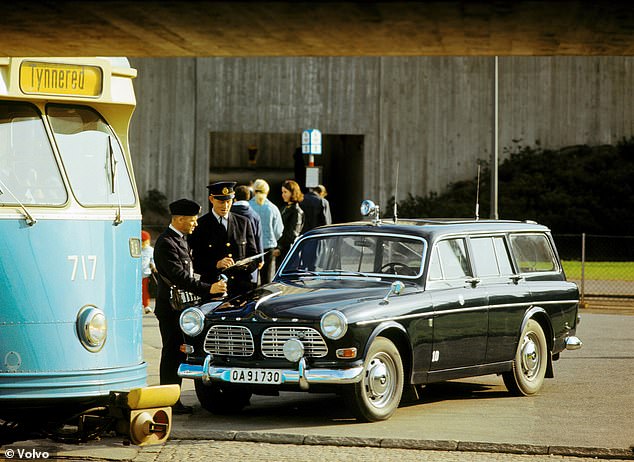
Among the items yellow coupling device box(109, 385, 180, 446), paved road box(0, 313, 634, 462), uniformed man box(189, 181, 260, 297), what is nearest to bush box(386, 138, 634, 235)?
paved road box(0, 313, 634, 462)

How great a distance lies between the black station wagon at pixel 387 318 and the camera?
10.4 metres

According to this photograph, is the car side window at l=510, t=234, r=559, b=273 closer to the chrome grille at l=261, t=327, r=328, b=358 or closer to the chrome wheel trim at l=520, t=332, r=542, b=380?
the chrome wheel trim at l=520, t=332, r=542, b=380

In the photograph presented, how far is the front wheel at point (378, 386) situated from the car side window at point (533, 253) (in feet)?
8.42

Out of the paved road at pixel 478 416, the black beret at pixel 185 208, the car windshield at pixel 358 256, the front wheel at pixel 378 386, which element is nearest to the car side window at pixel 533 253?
the paved road at pixel 478 416

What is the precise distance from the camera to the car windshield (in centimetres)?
1162

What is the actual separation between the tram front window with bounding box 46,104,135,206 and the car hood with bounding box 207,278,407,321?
Answer: 5.91 ft

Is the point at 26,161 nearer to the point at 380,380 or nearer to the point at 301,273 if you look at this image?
the point at 380,380

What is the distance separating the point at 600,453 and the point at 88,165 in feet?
14.0

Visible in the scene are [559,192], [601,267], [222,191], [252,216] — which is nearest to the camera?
[222,191]

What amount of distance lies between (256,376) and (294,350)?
384 mm

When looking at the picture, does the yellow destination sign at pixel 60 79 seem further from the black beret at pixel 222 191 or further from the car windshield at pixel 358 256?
the car windshield at pixel 358 256

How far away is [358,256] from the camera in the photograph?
38.9ft

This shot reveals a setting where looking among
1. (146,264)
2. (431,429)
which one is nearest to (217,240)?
(431,429)

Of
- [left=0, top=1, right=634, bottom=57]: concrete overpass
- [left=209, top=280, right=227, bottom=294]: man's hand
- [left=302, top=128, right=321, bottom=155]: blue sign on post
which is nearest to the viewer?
[left=0, top=1, right=634, bottom=57]: concrete overpass
